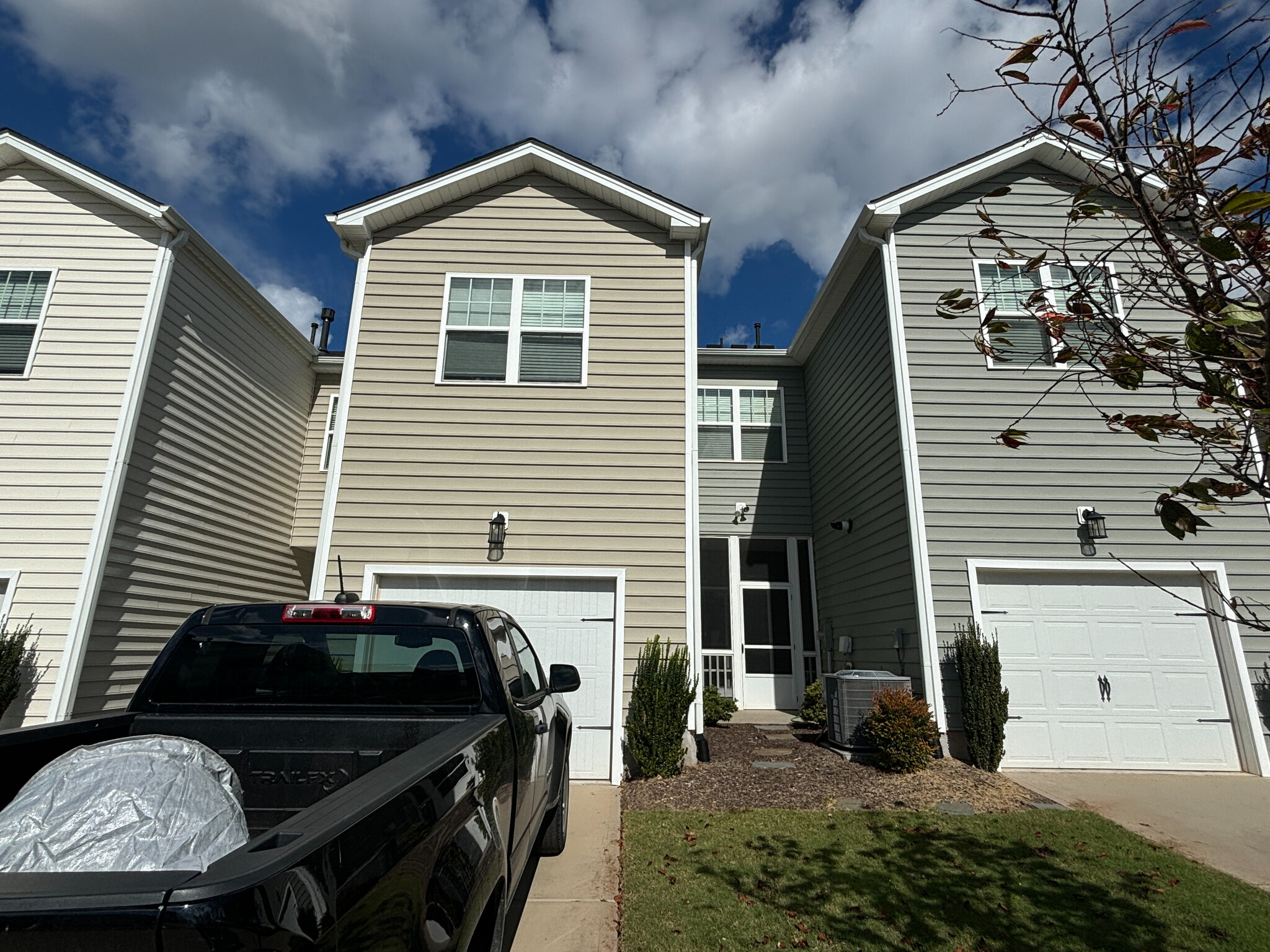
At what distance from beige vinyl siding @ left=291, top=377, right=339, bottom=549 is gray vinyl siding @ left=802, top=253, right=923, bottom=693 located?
889 cm

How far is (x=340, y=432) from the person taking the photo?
8406mm

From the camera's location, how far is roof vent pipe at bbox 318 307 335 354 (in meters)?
14.3

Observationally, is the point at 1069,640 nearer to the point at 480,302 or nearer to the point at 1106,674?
the point at 1106,674

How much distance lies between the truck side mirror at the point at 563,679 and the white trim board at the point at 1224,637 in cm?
550

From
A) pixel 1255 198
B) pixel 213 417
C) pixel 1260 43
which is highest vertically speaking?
pixel 213 417

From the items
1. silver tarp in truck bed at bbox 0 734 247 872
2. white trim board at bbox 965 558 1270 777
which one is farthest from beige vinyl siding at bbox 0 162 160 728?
white trim board at bbox 965 558 1270 777

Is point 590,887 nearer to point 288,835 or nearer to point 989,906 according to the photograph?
point 989,906

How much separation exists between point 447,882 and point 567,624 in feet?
19.4

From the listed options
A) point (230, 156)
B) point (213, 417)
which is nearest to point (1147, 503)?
point (213, 417)

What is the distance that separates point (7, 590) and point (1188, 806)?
12.5 meters

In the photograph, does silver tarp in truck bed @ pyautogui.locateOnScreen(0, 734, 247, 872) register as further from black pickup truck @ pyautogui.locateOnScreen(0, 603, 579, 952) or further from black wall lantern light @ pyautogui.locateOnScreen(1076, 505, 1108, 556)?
black wall lantern light @ pyautogui.locateOnScreen(1076, 505, 1108, 556)

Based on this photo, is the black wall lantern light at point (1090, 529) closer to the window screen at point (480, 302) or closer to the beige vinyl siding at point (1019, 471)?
the beige vinyl siding at point (1019, 471)

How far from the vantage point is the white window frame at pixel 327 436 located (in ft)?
41.2

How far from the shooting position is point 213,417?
10.1m
